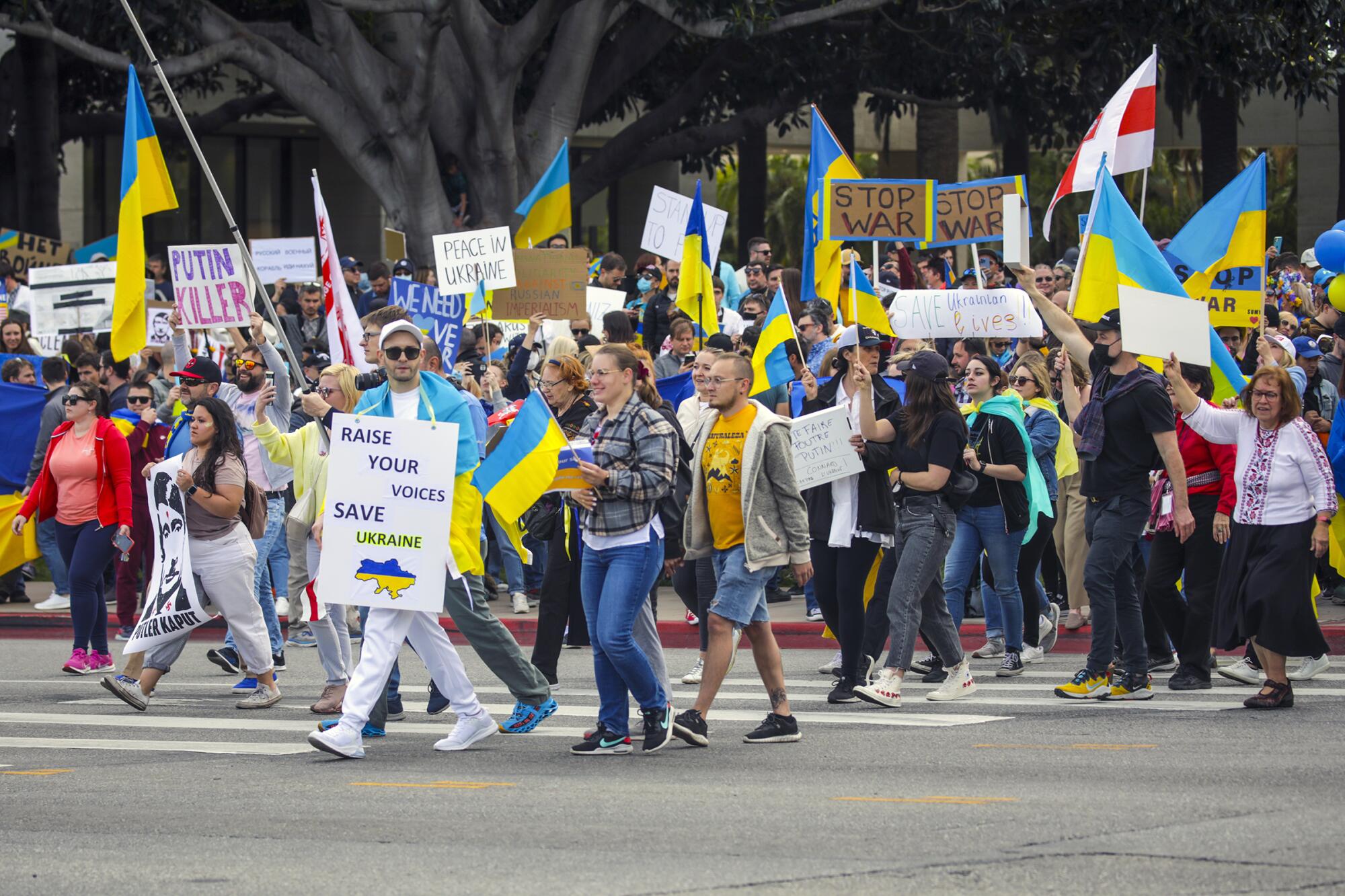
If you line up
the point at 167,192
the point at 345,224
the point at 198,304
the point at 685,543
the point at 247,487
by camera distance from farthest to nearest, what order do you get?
1. the point at 345,224
2. the point at 198,304
3. the point at 167,192
4. the point at 247,487
5. the point at 685,543

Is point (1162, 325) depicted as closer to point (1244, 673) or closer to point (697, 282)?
point (1244, 673)

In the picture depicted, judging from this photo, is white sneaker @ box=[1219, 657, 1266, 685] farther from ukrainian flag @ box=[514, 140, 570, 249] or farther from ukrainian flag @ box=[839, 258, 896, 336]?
ukrainian flag @ box=[514, 140, 570, 249]

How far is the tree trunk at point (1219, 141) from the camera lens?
2953 centimetres

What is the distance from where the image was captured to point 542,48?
2972 cm

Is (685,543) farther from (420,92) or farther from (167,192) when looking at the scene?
(420,92)

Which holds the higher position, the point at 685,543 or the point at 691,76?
the point at 691,76

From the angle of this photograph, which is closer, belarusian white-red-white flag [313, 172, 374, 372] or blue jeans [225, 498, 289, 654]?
belarusian white-red-white flag [313, 172, 374, 372]

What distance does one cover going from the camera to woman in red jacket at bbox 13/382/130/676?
40.5 feet

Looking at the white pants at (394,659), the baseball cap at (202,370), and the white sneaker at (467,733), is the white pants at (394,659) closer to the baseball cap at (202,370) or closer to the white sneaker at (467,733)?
the white sneaker at (467,733)

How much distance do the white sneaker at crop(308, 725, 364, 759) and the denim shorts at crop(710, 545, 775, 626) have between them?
1751mm

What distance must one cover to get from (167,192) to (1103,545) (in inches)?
267

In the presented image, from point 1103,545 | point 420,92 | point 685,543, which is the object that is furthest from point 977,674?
point 420,92

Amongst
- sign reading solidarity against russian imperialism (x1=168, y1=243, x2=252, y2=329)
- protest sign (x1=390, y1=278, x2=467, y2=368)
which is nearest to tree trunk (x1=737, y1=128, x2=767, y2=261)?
protest sign (x1=390, y1=278, x2=467, y2=368)

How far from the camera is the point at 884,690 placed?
33.4 ft
